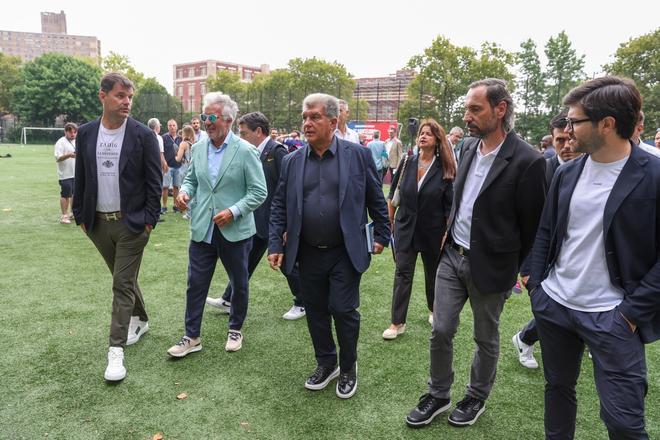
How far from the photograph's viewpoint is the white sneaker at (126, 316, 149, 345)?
3924 millimetres

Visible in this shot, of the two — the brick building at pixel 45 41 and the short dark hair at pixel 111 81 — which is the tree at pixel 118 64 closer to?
the short dark hair at pixel 111 81

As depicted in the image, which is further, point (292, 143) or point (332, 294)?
point (292, 143)

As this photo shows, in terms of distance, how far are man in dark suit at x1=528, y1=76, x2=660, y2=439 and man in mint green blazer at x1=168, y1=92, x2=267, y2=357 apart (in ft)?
7.70

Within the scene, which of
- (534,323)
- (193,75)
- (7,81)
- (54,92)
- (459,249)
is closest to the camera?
(459,249)

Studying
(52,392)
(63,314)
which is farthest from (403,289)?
(63,314)

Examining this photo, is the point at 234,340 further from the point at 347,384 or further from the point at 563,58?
the point at 563,58

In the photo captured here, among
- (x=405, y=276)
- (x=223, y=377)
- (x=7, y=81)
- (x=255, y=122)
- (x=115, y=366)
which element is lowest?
Result: (x=223, y=377)

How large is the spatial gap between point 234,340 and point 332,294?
129 centimetres

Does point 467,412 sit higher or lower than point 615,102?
lower

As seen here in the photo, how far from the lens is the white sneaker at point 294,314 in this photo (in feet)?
15.0

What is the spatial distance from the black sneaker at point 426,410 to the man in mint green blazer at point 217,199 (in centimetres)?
177

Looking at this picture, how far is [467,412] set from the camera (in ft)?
9.42

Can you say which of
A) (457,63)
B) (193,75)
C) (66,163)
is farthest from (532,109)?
(193,75)

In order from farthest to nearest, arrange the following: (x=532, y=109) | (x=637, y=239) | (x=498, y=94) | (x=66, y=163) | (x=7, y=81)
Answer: (x=7, y=81) → (x=532, y=109) → (x=66, y=163) → (x=498, y=94) → (x=637, y=239)
